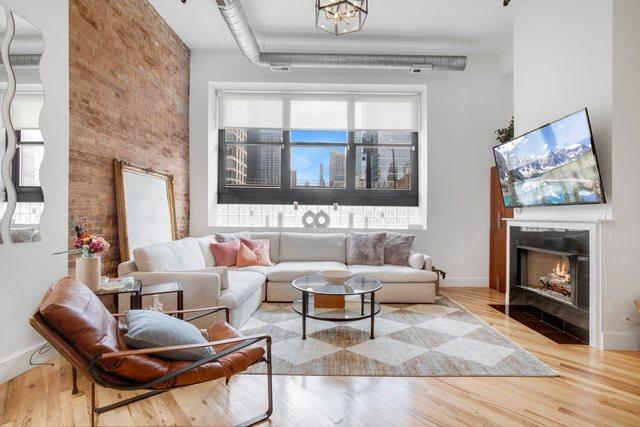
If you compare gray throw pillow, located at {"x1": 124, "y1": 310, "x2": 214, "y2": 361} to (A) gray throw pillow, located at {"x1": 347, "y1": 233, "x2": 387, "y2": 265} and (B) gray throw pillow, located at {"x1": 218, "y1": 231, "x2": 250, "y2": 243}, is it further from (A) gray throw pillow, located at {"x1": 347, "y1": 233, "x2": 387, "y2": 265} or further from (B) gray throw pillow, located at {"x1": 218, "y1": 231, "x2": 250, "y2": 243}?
(A) gray throw pillow, located at {"x1": 347, "y1": 233, "x2": 387, "y2": 265}

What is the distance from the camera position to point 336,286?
3387 mm

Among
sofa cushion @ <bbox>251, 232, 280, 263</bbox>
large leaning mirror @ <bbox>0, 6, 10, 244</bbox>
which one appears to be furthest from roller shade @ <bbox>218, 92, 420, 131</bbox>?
large leaning mirror @ <bbox>0, 6, 10, 244</bbox>

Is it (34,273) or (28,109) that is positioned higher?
(28,109)

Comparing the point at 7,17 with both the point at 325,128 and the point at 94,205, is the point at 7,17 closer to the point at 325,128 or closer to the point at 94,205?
the point at 94,205

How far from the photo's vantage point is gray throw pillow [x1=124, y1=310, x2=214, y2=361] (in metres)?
1.71

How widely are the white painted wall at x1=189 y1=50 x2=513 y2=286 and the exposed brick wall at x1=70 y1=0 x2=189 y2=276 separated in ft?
2.80

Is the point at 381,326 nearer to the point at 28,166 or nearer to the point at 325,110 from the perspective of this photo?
the point at 28,166

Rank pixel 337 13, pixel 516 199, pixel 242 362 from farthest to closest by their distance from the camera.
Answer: pixel 516 199, pixel 337 13, pixel 242 362

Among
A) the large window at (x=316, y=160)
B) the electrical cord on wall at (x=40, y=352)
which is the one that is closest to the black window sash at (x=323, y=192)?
the large window at (x=316, y=160)

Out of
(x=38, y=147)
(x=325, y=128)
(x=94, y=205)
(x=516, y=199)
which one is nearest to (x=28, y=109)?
(x=38, y=147)

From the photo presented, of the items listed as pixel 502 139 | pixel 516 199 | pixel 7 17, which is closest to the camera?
pixel 7 17

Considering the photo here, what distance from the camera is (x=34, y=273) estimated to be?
259 cm

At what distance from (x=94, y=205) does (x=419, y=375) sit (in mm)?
3276

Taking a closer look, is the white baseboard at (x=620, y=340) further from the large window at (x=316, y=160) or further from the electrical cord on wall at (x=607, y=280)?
the large window at (x=316, y=160)
